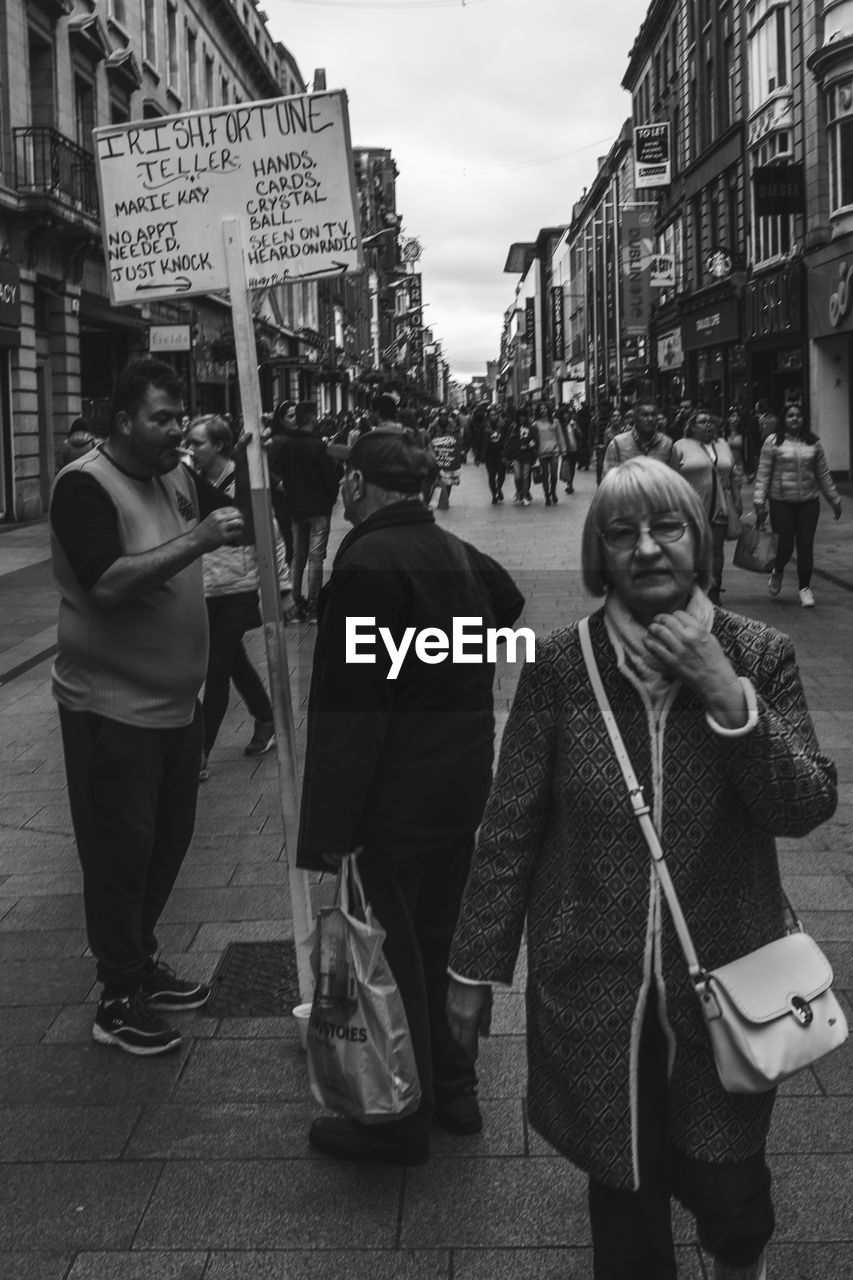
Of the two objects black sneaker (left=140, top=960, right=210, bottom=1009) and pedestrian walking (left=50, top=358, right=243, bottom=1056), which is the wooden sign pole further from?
black sneaker (left=140, top=960, right=210, bottom=1009)

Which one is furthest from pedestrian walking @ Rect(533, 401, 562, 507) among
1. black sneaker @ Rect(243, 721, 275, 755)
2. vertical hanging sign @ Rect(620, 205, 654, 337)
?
vertical hanging sign @ Rect(620, 205, 654, 337)

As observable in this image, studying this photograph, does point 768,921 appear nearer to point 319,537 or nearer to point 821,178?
point 319,537

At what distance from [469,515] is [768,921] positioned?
77.9 feet

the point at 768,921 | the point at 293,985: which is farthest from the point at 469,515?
the point at 768,921

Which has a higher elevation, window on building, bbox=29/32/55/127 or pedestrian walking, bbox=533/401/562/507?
window on building, bbox=29/32/55/127

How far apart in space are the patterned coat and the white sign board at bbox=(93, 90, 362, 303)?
219cm

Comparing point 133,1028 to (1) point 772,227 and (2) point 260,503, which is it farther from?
(1) point 772,227

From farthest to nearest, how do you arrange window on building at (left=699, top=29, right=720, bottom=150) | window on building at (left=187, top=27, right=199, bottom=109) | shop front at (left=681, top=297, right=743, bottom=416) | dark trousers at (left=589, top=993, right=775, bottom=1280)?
window on building at (left=699, top=29, right=720, bottom=150)
window on building at (left=187, top=27, right=199, bottom=109)
shop front at (left=681, top=297, right=743, bottom=416)
dark trousers at (left=589, top=993, right=775, bottom=1280)

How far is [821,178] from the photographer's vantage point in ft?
104

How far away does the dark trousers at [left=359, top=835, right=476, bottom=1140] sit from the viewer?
3684mm

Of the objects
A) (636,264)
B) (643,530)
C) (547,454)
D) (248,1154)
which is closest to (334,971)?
(248,1154)

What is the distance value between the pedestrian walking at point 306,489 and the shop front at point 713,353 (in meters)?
28.2

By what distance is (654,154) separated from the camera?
51.3m

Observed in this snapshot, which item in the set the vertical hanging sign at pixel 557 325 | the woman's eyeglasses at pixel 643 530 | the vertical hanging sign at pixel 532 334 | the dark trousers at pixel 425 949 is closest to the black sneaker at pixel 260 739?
the dark trousers at pixel 425 949
